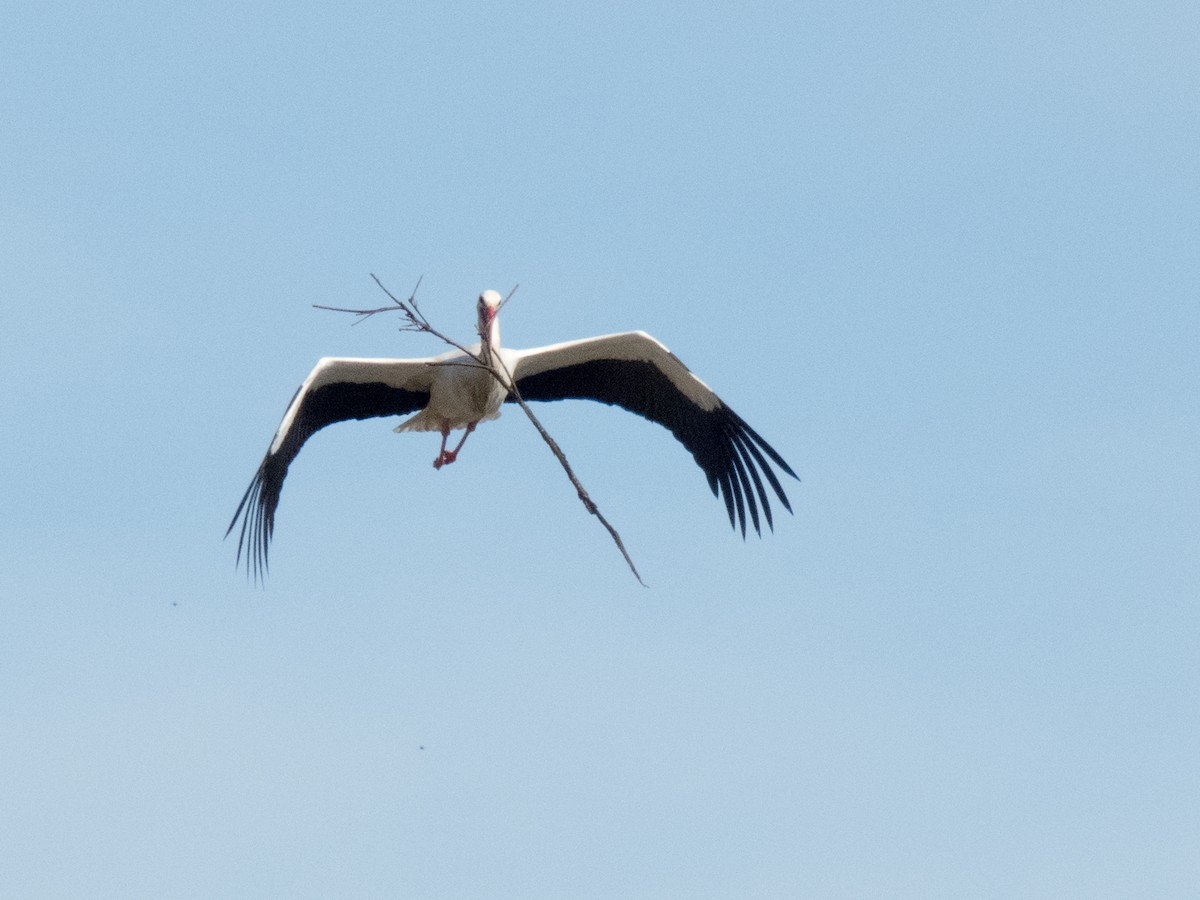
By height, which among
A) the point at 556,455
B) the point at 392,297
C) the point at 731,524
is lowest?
the point at 731,524

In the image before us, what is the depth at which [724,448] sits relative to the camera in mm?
11414

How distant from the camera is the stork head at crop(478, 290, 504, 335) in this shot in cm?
1036

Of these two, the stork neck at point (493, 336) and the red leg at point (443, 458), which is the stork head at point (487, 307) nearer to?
the stork neck at point (493, 336)

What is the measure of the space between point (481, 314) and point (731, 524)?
2.33 m

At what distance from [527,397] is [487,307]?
157 centimetres

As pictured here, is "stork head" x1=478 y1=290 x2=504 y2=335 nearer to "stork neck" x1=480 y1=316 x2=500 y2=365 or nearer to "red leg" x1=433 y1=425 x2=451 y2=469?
"stork neck" x1=480 y1=316 x2=500 y2=365

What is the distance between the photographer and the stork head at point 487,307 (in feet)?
34.0

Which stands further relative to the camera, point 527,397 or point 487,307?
point 527,397

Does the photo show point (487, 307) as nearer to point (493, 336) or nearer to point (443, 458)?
point (493, 336)

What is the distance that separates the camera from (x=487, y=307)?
10.4 metres

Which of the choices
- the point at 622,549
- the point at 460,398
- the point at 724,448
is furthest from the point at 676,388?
the point at 622,549

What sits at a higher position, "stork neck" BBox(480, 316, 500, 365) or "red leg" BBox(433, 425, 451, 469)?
"stork neck" BBox(480, 316, 500, 365)

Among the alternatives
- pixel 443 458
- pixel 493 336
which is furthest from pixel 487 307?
pixel 443 458

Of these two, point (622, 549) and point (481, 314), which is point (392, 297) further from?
point (481, 314)
